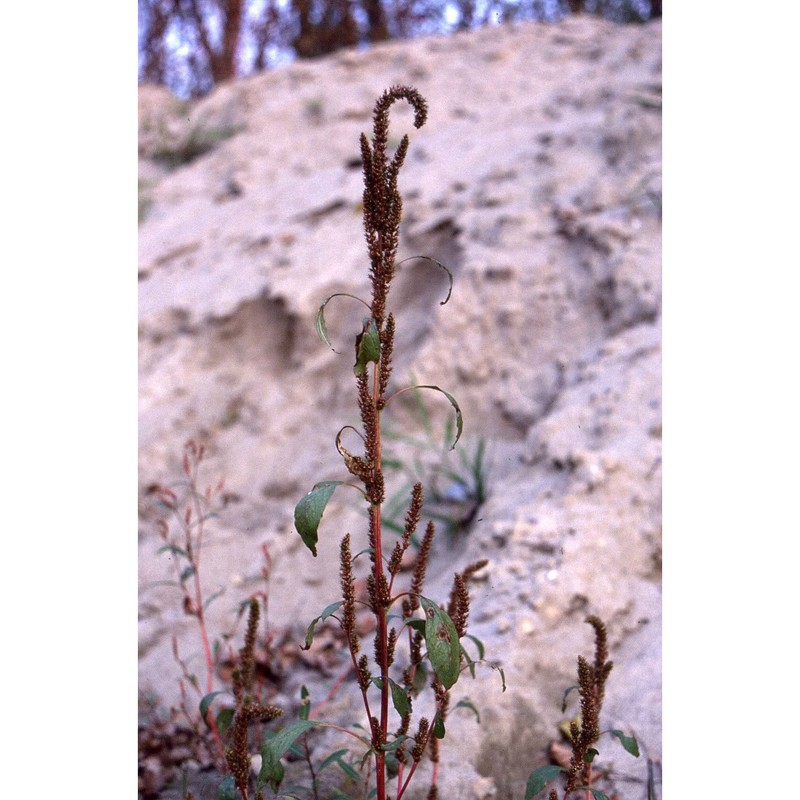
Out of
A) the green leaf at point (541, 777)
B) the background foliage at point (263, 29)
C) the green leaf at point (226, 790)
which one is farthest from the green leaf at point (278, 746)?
the background foliage at point (263, 29)

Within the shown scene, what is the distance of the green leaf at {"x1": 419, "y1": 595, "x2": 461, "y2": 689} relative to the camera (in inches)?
47.6

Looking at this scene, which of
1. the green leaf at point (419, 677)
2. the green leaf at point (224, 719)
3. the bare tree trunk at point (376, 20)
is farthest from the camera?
the bare tree trunk at point (376, 20)

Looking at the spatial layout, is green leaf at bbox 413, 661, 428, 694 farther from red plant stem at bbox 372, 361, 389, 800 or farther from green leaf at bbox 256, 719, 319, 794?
green leaf at bbox 256, 719, 319, 794

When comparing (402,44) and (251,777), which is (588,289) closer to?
(251,777)

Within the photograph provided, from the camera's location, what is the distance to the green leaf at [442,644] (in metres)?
1.21

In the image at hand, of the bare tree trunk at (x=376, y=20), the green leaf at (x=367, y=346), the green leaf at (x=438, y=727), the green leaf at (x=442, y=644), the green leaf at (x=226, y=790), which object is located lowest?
the green leaf at (x=226, y=790)

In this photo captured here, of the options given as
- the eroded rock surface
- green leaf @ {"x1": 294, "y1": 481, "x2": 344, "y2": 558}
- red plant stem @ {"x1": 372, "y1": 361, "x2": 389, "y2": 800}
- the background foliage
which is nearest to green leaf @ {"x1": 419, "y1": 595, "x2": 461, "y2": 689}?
red plant stem @ {"x1": 372, "y1": 361, "x2": 389, "y2": 800}

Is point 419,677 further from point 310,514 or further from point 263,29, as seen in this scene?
point 263,29

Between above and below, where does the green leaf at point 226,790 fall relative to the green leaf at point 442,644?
below

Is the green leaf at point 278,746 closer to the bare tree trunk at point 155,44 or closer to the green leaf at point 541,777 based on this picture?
the green leaf at point 541,777

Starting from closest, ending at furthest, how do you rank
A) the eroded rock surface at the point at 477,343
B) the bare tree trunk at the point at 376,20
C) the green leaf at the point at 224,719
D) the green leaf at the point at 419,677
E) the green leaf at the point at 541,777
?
1. the green leaf at the point at 541,777
2. the green leaf at the point at 419,677
3. the green leaf at the point at 224,719
4. the eroded rock surface at the point at 477,343
5. the bare tree trunk at the point at 376,20

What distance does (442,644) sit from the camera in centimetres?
122

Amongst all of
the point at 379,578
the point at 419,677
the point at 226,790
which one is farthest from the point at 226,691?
the point at 379,578
